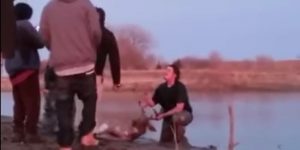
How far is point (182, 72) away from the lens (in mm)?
9828

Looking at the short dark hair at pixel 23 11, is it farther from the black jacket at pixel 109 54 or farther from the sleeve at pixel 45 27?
the sleeve at pixel 45 27

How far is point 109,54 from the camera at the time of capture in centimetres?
756

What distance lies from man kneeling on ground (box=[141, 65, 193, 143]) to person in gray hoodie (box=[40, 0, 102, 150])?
2.71 m

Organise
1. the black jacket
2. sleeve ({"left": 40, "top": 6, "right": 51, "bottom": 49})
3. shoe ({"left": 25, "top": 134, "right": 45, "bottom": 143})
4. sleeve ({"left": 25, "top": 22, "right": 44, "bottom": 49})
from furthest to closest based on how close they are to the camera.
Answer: shoe ({"left": 25, "top": 134, "right": 45, "bottom": 143}) < the black jacket < sleeve ({"left": 25, "top": 22, "right": 44, "bottom": 49}) < sleeve ({"left": 40, "top": 6, "right": 51, "bottom": 49})

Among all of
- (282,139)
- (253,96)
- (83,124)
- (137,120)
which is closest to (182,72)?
(137,120)

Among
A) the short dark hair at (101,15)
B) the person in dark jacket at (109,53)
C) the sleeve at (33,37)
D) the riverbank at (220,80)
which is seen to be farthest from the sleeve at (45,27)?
the riverbank at (220,80)

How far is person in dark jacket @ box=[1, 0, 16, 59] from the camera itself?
14.4ft

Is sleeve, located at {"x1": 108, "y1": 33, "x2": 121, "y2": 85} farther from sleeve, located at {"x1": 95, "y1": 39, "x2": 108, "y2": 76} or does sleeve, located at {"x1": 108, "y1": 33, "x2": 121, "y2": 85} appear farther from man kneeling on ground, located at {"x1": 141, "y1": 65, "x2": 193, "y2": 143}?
man kneeling on ground, located at {"x1": 141, "y1": 65, "x2": 193, "y2": 143}

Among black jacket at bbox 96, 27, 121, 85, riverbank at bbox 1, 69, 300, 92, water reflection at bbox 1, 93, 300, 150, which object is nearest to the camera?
black jacket at bbox 96, 27, 121, 85

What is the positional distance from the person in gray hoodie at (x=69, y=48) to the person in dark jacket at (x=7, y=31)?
150 centimetres

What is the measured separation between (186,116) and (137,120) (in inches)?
33.6

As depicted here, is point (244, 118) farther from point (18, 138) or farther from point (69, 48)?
point (69, 48)

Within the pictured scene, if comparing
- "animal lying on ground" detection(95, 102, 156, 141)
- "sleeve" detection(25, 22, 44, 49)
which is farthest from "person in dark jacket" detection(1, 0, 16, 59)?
"animal lying on ground" detection(95, 102, 156, 141)

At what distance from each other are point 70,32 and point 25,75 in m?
1.61
